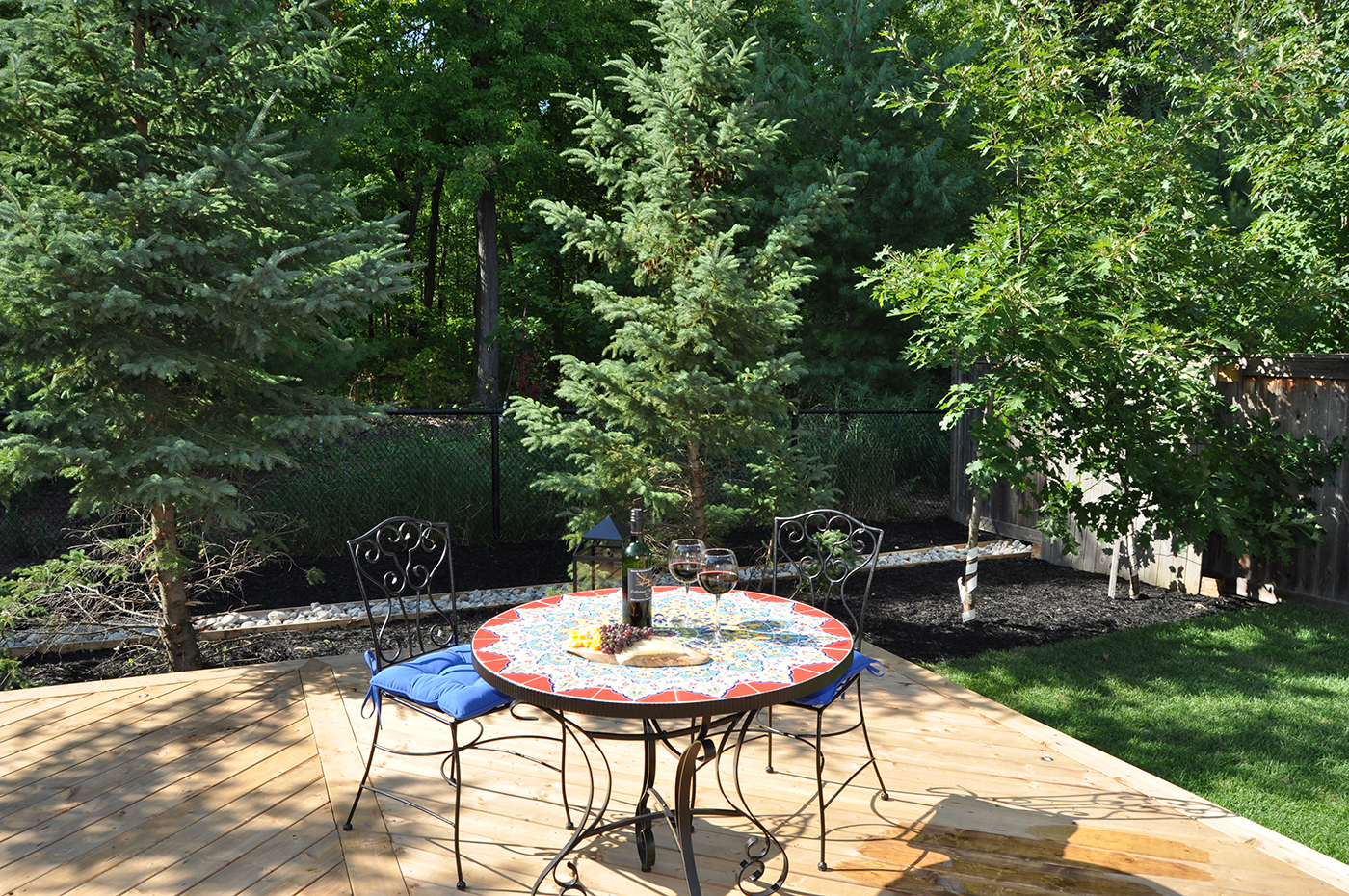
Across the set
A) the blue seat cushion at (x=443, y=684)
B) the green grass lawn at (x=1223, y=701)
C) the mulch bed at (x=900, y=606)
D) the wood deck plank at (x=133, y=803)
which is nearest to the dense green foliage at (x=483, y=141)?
the mulch bed at (x=900, y=606)

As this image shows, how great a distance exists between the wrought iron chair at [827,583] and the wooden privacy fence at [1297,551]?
1183mm

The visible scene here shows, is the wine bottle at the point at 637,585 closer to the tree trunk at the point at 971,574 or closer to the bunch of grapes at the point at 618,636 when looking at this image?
the bunch of grapes at the point at 618,636

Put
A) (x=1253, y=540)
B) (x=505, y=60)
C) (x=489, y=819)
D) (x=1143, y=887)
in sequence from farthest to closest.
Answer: (x=505, y=60), (x=1253, y=540), (x=489, y=819), (x=1143, y=887)

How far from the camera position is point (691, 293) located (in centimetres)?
493

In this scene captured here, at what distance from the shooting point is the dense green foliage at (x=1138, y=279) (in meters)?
4.72

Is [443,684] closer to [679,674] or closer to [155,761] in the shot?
[679,674]

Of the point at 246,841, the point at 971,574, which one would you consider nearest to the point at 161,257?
the point at 246,841

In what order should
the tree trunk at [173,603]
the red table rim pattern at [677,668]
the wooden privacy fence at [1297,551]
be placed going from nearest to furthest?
the red table rim pattern at [677,668] < the tree trunk at [173,603] < the wooden privacy fence at [1297,551]

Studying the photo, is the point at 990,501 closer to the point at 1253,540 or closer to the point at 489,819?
the point at 1253,540

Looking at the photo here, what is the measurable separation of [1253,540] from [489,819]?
16.3 ft

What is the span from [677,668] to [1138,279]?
3.73 meters

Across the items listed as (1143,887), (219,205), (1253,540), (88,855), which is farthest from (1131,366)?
(88,855)

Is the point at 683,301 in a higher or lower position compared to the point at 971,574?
higher

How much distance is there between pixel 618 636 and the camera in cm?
243
